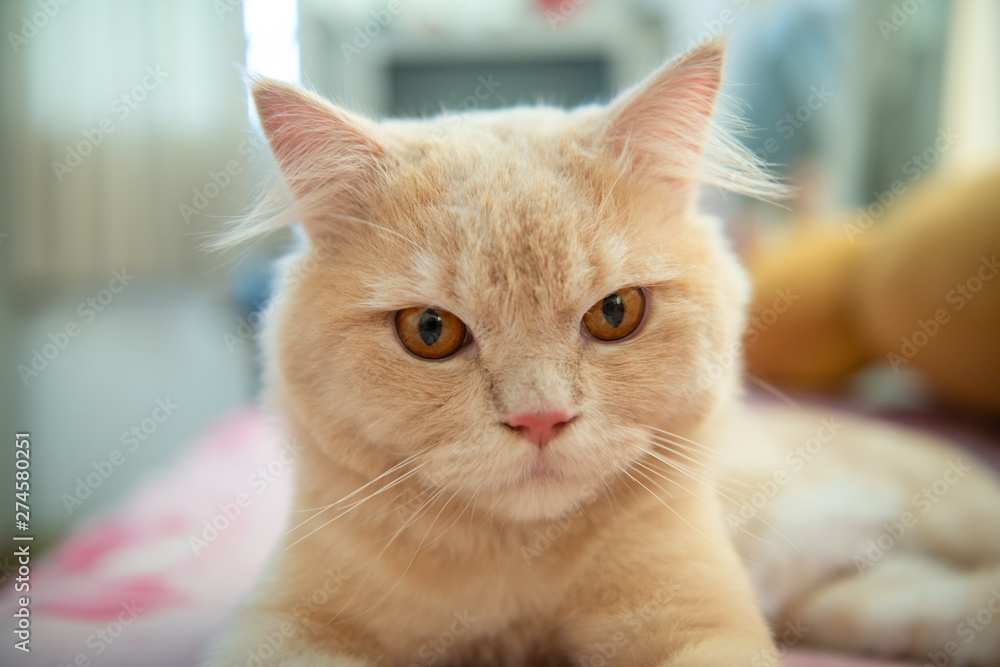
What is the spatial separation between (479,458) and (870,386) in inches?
93.9

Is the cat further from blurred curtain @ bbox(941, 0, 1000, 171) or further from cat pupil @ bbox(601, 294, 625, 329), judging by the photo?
blurred curtain @ bbox(941, 0, 1000, 171)

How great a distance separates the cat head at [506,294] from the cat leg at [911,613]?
0.56 m

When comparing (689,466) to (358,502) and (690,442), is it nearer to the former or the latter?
(690,442)

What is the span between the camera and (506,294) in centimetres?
86

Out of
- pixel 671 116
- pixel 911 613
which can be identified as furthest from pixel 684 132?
pixel 911 613

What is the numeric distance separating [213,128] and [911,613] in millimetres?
3497

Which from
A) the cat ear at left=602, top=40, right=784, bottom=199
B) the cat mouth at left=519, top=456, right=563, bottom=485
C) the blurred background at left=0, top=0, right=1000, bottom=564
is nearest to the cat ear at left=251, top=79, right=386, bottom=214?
the cat ear at left=602, top=40, right=784, bottom=199

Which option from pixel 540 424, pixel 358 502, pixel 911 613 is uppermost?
pixel 540 424

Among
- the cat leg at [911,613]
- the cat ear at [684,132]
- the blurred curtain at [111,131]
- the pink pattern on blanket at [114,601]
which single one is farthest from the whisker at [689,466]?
the blurred curtain at [111,131]

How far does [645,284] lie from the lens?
0.95 meters

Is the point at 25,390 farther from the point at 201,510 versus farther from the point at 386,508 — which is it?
the point at 386,508

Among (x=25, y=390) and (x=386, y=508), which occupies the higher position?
(x=386, y=508)

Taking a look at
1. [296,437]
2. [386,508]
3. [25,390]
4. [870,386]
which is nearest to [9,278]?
[25,390]

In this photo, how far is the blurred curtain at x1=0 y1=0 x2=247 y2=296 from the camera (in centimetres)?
241
